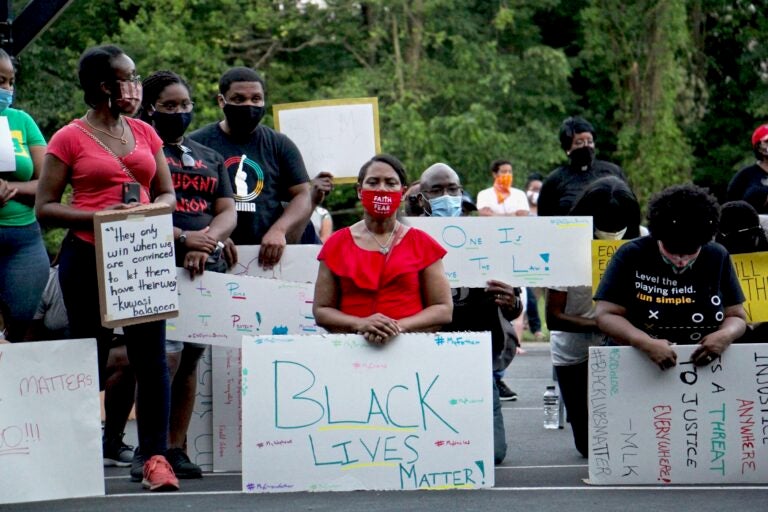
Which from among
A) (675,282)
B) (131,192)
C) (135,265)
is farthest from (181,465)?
(675,282)

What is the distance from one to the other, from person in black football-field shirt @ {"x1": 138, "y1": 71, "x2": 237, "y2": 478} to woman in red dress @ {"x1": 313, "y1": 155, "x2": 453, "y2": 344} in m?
0.72

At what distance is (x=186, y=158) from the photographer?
314 inches

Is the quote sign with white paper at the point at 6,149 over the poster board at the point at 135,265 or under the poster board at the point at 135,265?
over

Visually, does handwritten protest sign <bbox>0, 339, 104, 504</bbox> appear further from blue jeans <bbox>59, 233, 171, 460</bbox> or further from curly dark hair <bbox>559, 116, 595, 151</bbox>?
curly dark hair <bbox>559, 116, 595, 151</bbox>

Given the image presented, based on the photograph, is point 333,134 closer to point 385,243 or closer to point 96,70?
point 385,243

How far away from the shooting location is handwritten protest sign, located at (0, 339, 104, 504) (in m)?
6.84

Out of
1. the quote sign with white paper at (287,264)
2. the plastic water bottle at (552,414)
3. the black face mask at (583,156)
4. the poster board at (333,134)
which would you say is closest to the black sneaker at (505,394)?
the plastic water bottle at (552,414)

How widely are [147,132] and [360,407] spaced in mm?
1572

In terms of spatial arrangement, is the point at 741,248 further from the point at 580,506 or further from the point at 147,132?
the point at 147,132

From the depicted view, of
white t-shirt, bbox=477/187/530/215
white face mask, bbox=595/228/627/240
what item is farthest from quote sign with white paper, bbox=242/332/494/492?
white t-shirt, bbox=477/187/530/215

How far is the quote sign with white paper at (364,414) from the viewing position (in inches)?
282

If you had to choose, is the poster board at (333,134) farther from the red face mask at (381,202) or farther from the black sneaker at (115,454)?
the black sneaker at (115,454)

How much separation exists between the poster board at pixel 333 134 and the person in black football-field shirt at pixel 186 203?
1.33m

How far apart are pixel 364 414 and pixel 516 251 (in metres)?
1.87
